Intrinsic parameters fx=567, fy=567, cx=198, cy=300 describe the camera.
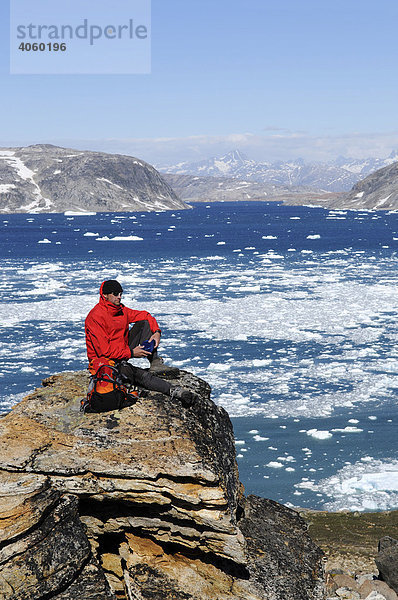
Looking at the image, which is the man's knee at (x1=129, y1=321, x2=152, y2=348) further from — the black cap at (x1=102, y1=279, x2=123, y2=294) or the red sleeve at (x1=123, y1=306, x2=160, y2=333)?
the black cap at (x1=102, y1=279, x2=123, y2=294)

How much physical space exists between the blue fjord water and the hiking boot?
6681 millimetres

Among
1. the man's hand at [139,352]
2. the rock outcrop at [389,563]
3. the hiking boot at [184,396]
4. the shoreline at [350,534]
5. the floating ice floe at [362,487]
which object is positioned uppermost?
the man's hand at [139,352]

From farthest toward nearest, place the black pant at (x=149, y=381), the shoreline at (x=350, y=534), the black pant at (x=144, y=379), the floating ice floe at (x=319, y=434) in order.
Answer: the floating ice floe at (x=319, y=434)
the shoreline at (x=350, y=534)
the black pant at (x=149, y=381)
the black pant at (x=144, y=379)

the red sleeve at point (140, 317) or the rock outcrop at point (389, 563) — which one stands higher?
the red sleeve at point (140, 317)

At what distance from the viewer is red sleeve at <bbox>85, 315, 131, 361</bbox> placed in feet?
24.1

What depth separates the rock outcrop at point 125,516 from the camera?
594 cm

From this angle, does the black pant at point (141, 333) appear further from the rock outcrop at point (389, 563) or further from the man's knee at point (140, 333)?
the rock outcrop at point (389, 563)

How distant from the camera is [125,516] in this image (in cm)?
661

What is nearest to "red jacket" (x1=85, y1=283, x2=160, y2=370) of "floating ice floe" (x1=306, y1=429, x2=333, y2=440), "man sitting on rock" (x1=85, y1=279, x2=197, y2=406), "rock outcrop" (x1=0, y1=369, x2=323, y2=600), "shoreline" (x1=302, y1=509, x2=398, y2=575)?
"man sitting on rock" (x1=85, y1=279, x2=197, y2=406)

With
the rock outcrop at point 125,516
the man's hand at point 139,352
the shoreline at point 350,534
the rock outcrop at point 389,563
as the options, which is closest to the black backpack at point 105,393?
the rock outcrop at point 125,516

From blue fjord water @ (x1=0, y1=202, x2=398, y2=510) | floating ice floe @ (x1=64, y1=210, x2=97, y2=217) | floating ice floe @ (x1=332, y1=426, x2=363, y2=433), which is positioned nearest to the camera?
blue fjord water @ (x1=0, y1=202, x2=398, y2=510)

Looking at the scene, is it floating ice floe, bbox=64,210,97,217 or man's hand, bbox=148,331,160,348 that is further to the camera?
floating ice floe, bbox=64,210,97,217

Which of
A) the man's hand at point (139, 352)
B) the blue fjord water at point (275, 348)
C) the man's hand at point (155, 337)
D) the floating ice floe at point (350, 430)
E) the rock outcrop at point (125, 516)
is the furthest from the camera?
the floating ice floe at point (350, 430)

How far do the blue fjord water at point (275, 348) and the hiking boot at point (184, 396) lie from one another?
6.68 meters
